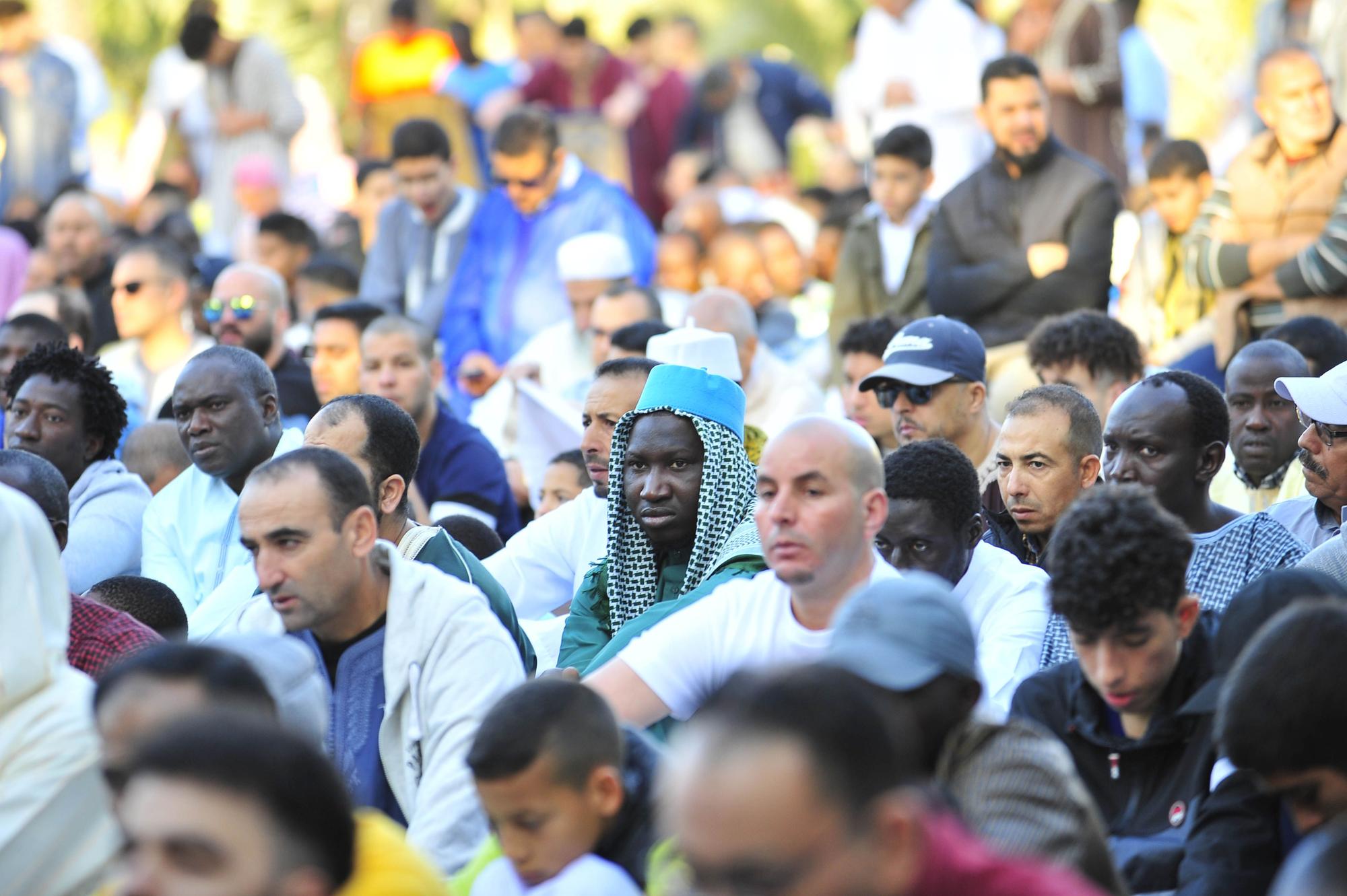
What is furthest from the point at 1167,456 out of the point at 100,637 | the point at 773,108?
the point at 773,108

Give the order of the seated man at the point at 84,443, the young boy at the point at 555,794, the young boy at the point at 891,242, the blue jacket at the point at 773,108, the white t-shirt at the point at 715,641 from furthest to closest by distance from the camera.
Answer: the blue jacket at the point at 773,108 < the young boy at the point at 891,242 < the seated man at the point at 84,443 < the white t-shirt at the point at 715,641 < the young boy at the point at 555,794

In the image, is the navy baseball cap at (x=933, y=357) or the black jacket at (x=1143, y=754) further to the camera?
the navy baseball cap at (x=933, y=357)

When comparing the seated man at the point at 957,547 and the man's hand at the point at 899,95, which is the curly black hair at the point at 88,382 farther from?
the man's hand at the point at 899,95

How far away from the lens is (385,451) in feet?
20.4

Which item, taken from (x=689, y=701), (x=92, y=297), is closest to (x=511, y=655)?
(x=689, y=701)

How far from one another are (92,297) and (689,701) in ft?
27.2

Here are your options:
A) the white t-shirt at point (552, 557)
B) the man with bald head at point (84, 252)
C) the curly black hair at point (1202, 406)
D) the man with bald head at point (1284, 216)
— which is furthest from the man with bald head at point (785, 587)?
the man with bald head at point (84, 252)

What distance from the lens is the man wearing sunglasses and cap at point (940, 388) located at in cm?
718

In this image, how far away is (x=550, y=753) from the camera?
3.89 metres

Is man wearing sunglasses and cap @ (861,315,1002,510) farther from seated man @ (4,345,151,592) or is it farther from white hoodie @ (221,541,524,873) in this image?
seated man @ (4,345,151,592)

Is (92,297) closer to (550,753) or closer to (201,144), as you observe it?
(201,144)

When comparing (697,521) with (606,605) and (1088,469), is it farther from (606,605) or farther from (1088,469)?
(1088,469)

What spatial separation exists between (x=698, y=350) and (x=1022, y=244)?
228cm

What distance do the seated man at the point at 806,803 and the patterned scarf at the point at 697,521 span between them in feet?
9.72
